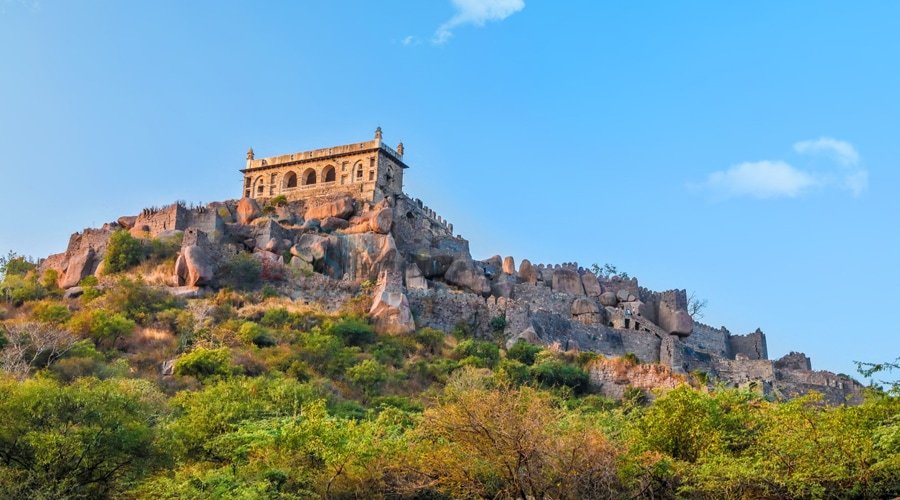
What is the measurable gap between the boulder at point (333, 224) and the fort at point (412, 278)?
5 cm

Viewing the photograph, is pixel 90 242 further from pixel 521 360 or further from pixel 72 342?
pixel 521 360

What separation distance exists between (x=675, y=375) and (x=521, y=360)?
21.0 ft

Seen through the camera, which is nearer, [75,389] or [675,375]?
[75,389]

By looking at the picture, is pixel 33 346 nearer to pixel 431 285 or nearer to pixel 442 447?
pixel 442 447

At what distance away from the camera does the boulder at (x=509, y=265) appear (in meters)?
58.8

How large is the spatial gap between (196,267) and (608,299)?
24023mm

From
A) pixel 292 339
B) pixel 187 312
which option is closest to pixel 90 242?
pixel 187 312

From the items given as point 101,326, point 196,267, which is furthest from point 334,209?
point 101,326

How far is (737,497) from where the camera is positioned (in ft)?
65.1

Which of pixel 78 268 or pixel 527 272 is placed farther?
pixel 527 272

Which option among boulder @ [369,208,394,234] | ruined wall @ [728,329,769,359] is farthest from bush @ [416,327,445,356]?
ruined wall @ [728,329,769,359]

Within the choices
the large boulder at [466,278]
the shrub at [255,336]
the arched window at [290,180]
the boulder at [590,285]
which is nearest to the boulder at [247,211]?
the arched window at [290,180]

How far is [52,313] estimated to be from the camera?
40062mm

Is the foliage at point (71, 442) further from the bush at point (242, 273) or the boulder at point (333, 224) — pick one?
the boulder at point (333, 224)
